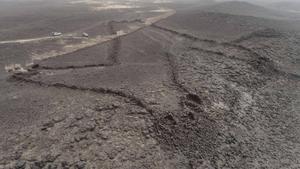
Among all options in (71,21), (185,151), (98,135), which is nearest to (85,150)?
(98,135)

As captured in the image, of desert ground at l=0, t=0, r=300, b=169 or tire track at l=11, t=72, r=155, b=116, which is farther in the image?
tire track at l=11, t=72, r=155, b=116

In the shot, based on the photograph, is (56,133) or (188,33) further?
(188,33)

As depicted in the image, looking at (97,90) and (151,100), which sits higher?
(97,90)

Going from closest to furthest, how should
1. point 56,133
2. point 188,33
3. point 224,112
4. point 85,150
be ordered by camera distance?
point 85,150 → point 56,133 → point 224,112 → point 188,33

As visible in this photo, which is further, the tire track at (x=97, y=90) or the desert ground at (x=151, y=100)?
the tire track at (x=97, y=90)

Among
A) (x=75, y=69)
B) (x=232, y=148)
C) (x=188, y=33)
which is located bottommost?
(x=232, y=148)

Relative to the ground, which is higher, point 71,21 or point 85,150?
point 71,21

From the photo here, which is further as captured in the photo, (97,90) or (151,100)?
(97,90)

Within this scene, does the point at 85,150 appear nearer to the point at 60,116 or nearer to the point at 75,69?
the point at 60,116
